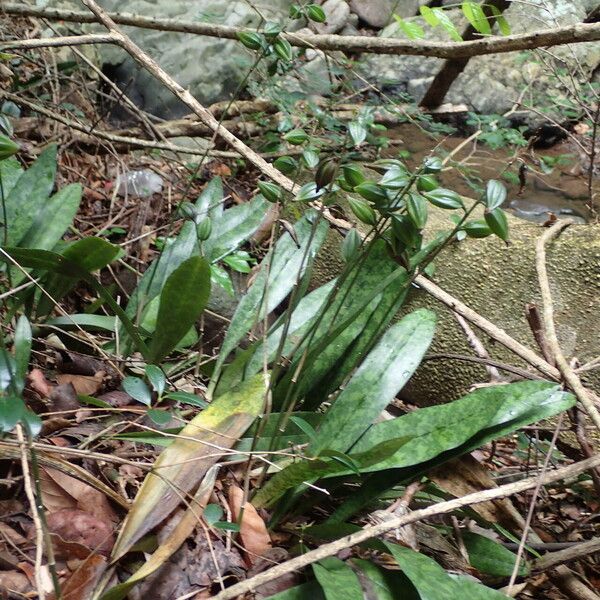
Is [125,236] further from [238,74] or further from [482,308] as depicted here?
[238,74]

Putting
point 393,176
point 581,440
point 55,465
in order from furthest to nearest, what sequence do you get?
point 581,440 → point 55,465 → point 393,176

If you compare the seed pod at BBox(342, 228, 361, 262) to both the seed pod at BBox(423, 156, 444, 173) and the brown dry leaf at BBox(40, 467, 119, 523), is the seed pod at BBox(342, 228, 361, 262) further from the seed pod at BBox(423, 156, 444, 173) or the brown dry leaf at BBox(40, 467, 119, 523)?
the brown dry leaf at BBox(40, 467, 119, 523)

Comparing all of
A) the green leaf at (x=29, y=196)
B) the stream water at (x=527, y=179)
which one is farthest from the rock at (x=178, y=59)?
the green leaf at (x=29, y=196)

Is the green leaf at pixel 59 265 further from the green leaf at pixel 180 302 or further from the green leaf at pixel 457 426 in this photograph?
the green leaf at pixel 457 426

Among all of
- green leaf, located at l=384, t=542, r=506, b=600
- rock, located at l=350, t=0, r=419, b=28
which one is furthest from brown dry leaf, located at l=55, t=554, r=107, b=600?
rock, located at l=350, t=0, r=419, b=28

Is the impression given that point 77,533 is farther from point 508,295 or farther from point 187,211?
point 508,295

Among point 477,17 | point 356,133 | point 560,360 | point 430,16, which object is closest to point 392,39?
point 430,16

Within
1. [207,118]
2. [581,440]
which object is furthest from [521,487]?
[207,118]
